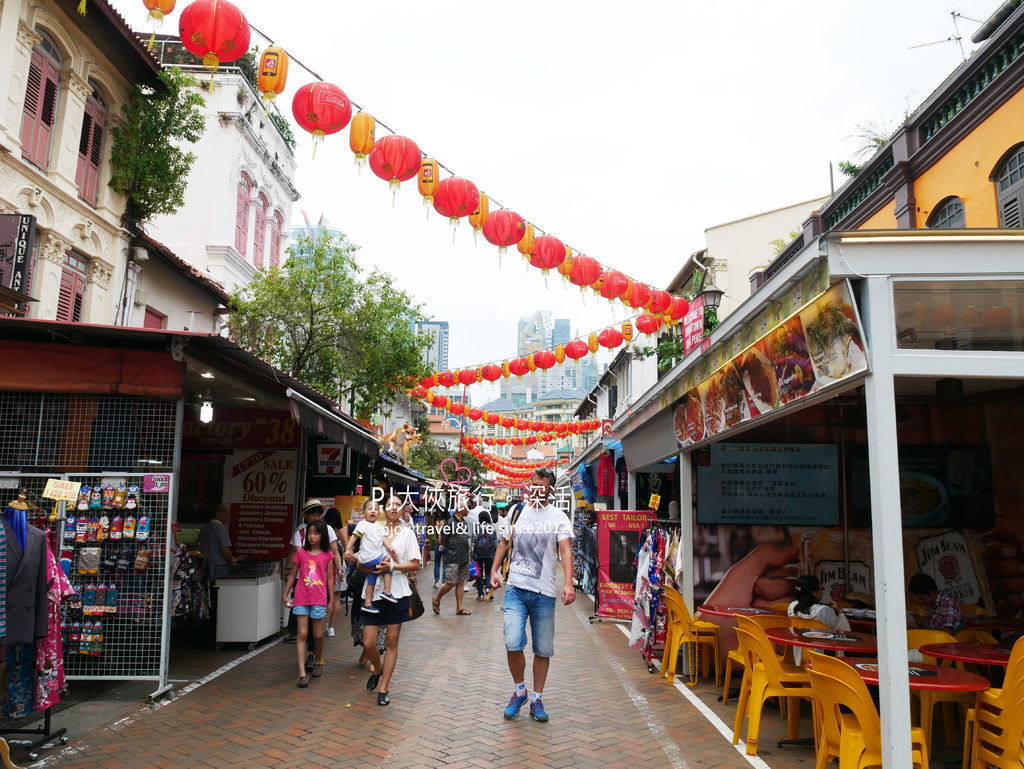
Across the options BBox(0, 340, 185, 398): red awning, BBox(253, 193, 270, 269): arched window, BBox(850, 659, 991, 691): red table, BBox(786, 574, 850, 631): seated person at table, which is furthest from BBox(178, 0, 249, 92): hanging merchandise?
BBox(253, 193, 270, 269): arched window

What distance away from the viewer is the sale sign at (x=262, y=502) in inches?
411

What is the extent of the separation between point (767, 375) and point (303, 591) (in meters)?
5.02

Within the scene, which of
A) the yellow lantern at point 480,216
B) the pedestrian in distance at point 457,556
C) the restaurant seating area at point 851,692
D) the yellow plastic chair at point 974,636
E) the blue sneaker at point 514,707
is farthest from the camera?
the pedestrian in distance at point 457,556

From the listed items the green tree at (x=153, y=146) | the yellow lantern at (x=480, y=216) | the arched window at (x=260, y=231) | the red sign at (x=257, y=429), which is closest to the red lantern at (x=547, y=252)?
the yellow lantern at (x=480, y=216)

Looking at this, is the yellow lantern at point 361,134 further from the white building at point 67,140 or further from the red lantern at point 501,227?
the white building at point 67,140

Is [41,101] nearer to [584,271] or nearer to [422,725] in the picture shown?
[584,271]

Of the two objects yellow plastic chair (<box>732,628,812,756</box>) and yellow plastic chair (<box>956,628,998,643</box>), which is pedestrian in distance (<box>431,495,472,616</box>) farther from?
yellow plastic chair (<box>956,628,998,643</box>)

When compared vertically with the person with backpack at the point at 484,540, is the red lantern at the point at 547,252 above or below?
above

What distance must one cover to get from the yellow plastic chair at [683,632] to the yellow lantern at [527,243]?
185 inches

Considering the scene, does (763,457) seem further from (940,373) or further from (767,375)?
(940,373)

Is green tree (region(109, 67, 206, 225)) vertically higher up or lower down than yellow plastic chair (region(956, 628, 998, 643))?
higher up

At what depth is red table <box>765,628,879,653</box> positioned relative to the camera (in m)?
5.53

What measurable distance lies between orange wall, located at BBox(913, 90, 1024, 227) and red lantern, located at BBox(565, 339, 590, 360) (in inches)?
285

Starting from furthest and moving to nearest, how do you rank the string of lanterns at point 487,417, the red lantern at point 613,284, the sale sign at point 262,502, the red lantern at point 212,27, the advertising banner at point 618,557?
the string of lanterns at point 487,417 < the advertising banner at point 618,557 < the red lantern at point 613,284 < the sale sign at point 262,502 < the red lantern at point 212,27
